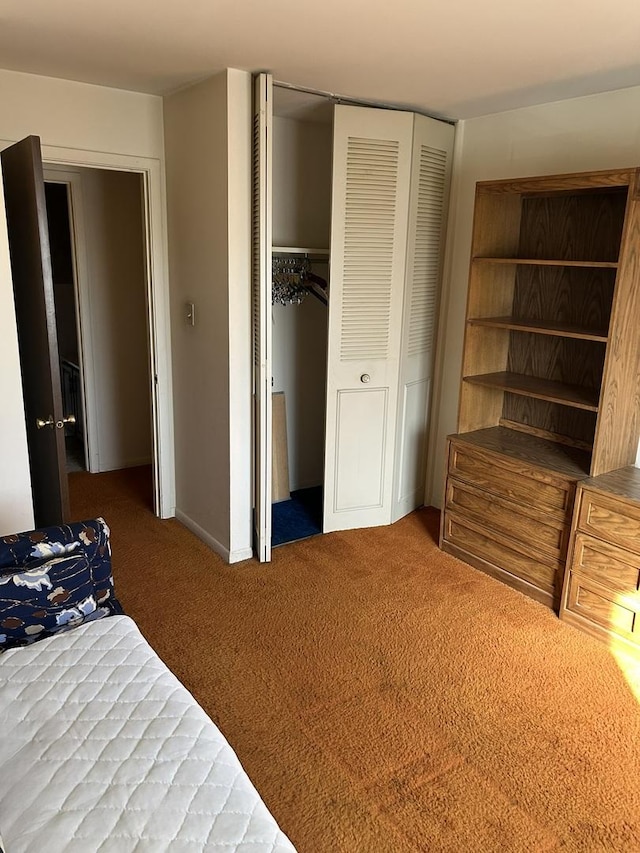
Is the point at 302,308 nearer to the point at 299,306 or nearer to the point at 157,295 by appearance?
the point at 299,306

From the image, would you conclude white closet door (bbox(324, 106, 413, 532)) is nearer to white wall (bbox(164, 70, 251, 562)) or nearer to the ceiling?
the ceiling

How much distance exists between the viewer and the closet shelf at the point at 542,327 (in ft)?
9.29

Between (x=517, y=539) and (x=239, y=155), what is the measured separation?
222 cm

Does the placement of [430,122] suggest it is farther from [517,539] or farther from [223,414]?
[517,539]

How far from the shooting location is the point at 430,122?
3.45 m

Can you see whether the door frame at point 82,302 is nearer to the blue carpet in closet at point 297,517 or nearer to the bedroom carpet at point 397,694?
the bedroom carpet at point 397,694

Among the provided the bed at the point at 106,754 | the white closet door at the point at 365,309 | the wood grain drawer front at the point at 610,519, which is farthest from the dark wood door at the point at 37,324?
the wood grain drawer front at the point at 610,519

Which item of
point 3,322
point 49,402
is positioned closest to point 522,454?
point 49,402

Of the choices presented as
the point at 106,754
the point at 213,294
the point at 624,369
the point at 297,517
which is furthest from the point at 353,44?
the point at 297,517

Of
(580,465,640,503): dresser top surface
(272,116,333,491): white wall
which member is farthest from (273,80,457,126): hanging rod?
(580,465,640,503): dresser top surface

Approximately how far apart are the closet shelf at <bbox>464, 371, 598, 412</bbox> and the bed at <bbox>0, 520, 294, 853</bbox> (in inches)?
82.1

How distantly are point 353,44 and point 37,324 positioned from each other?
62.6 inches

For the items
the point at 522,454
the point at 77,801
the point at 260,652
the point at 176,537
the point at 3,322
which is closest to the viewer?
the point at 77,801

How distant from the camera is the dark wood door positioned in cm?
237
